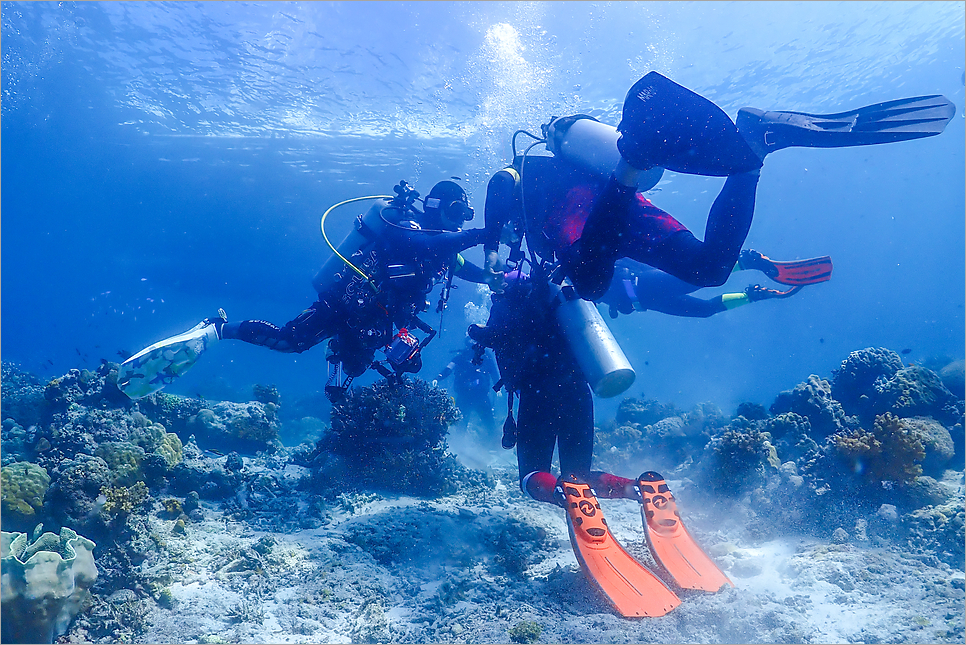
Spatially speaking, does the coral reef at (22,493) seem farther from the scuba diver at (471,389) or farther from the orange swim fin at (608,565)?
the scuba diver at (471,389)

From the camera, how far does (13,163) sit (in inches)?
1305

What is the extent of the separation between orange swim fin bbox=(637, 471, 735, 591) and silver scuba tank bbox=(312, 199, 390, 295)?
473 cm

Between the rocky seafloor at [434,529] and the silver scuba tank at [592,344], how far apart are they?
1.83 metres

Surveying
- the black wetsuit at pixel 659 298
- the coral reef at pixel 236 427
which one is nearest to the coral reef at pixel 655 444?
the black wetsuit at pixel 659 298

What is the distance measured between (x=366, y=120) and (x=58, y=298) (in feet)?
445

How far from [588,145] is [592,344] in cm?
197

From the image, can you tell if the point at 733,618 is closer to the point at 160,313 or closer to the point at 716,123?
the point at 716,123

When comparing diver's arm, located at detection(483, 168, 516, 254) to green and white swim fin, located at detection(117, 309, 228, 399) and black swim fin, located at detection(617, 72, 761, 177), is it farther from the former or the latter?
green and white swim fin, located at detection(117, 309, 228, 399)

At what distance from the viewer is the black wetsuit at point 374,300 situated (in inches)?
231

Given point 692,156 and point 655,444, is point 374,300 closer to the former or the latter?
point 692,156

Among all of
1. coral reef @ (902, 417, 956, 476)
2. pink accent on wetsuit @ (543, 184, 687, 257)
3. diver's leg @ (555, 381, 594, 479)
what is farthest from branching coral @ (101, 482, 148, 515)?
coral reef @ (902, 417, 956, 476)

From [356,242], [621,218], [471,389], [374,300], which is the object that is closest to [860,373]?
[621,218]

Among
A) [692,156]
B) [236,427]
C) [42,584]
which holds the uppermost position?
[236,427]

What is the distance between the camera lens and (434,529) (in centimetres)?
519
